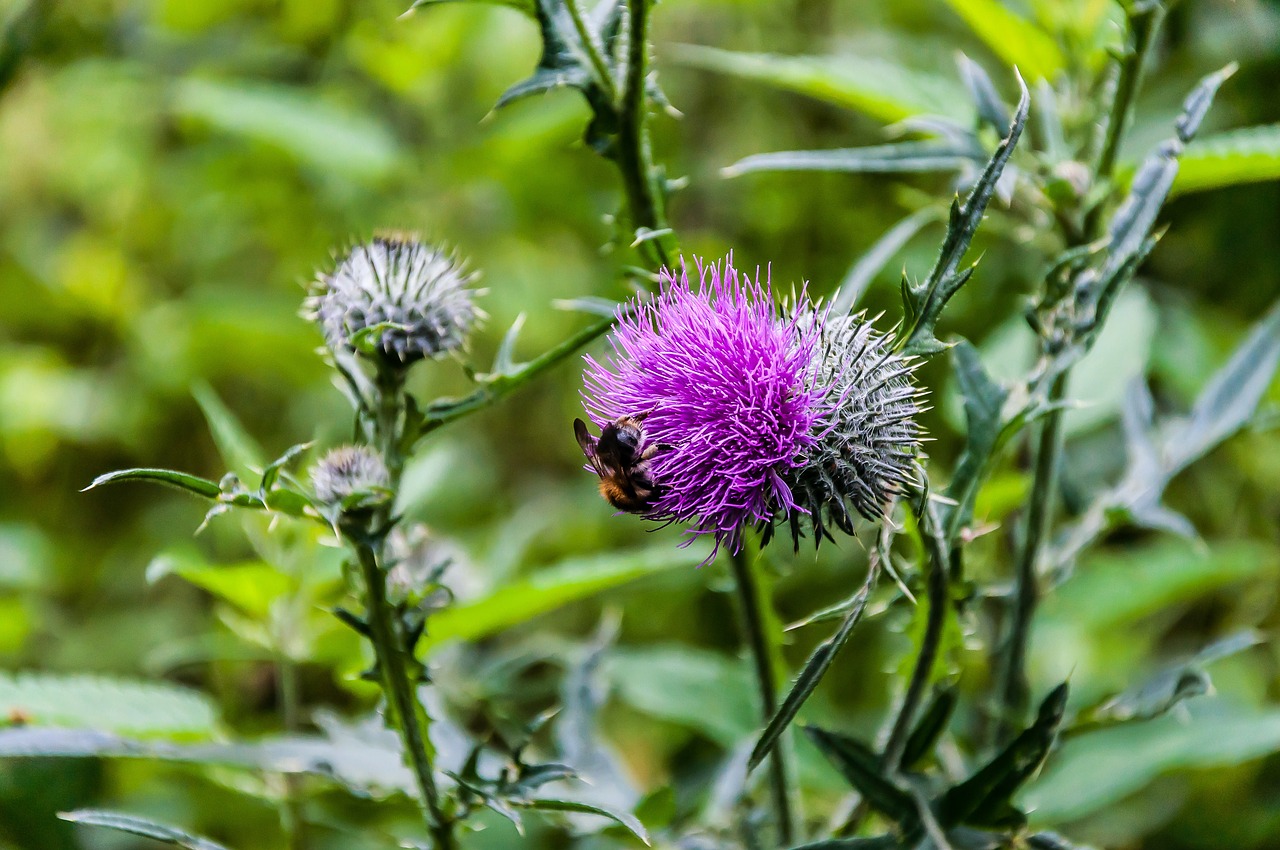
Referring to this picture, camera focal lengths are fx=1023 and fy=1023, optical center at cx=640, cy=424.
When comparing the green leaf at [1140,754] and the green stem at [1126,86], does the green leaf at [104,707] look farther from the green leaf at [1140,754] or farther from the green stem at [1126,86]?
the green stem at [1126,86]

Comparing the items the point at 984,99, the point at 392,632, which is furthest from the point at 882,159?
the point at 392,632

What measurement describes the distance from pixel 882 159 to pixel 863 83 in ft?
0.88

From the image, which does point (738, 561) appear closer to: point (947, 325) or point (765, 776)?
point (765, 776)

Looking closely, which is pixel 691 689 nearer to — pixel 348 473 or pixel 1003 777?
pixel 1003 777

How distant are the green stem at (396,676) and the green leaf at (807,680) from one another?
2.46 ft

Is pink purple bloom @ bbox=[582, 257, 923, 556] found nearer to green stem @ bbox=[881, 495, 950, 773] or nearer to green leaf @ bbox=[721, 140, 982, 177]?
green stem @ bbox=[881, 495, 950, 773]

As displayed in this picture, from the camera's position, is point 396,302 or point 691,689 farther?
point 691,689

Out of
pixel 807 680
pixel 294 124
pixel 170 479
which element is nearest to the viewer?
pixel 807 680

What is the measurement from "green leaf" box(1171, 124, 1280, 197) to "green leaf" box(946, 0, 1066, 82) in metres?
0.51

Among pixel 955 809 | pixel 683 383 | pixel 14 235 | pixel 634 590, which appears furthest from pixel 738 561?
pixel 14 235

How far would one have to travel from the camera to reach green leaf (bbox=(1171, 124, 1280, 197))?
6.97 ft

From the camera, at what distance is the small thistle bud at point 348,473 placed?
2.09 m

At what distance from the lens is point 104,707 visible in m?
2.41

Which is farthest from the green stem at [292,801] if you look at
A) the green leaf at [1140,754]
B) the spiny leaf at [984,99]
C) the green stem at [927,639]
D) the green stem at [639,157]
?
the spiny leaf at [984,99]
